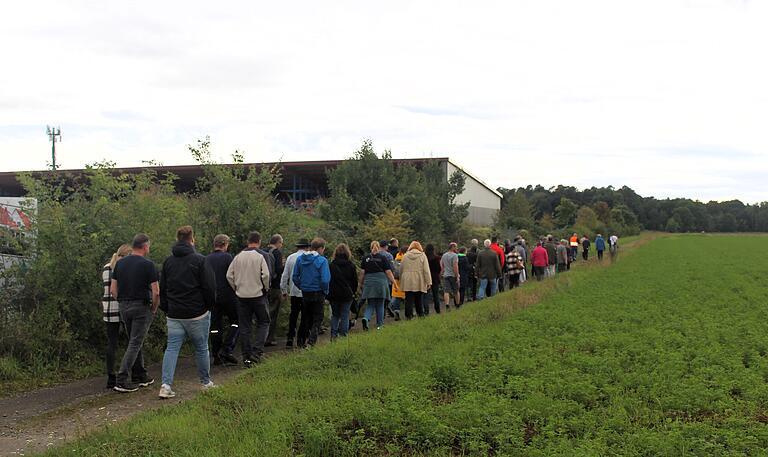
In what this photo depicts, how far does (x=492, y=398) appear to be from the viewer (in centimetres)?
674

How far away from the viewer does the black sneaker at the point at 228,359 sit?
9852 millimetres

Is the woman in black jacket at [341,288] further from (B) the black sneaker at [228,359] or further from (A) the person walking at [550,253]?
(A) the person walking at [550,253]

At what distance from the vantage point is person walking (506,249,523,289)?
67.5 feet

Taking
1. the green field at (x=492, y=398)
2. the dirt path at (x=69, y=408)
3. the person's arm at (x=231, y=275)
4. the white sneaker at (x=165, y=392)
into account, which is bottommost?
the dirt path at (x=69, y=408)

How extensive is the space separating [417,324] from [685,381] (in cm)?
551

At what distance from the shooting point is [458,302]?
17000 mm

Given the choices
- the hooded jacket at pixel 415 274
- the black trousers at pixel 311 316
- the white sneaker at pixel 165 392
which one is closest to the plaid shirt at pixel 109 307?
the white sneaker at pixel 165 392

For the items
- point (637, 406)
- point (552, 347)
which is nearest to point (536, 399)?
point (637, 406)

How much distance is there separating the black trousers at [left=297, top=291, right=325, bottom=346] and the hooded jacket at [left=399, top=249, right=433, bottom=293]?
118 inches

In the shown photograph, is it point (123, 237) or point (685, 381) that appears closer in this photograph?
point (685, 381)

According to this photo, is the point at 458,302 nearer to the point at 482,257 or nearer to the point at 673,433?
the point at 482,257

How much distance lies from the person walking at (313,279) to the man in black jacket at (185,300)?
8.58 ft

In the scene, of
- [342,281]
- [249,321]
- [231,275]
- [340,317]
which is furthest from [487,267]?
[231,275]

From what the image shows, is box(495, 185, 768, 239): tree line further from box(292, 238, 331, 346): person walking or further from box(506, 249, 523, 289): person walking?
box(292, 238, 331, 346): person walking
